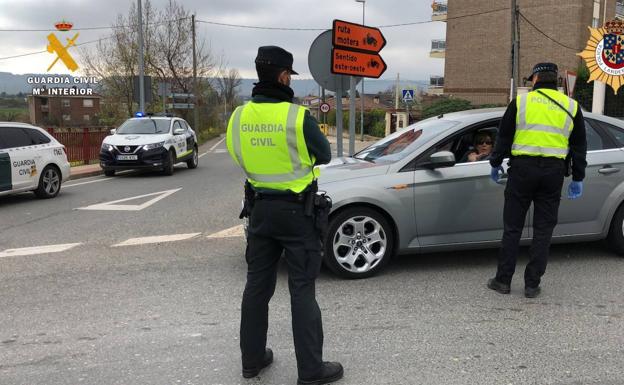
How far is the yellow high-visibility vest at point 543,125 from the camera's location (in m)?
4.42

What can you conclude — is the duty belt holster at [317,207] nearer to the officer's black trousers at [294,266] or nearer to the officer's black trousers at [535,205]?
the officer's black trousers at [294,266]

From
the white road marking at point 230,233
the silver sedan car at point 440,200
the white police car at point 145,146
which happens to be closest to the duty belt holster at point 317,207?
the silver sedan car at point 440,200

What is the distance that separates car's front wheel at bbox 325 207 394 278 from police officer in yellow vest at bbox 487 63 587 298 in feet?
3.40

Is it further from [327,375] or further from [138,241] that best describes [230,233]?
[327,375]

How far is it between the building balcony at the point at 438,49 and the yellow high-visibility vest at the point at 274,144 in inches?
1974

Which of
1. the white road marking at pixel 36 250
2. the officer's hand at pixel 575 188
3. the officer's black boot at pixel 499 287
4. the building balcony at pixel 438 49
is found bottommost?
the white road marking at pixel 36 250

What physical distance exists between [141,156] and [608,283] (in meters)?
11.9

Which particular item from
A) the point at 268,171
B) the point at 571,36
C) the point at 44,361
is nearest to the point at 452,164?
the point at 268,171

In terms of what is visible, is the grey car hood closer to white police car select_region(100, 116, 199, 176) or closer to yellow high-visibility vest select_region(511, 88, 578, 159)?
yellow high-visibility vest select_region(511, 88, 578, 159)

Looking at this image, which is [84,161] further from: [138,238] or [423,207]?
[423,207]

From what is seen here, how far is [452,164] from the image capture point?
5.19 metres

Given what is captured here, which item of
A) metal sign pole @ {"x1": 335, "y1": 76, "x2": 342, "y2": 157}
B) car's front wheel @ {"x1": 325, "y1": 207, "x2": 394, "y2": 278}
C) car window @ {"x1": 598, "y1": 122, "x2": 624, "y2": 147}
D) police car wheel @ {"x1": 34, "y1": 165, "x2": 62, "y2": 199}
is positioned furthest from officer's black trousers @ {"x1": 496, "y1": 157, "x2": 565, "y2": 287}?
police car wheel @ {"x1": 34, "y1": 165, "x2": 62, "y2": 199}

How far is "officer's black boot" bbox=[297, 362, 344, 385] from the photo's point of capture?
313cm

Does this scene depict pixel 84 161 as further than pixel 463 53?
No
